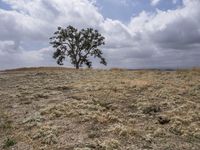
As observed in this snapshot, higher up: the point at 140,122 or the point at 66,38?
the point at 66,38

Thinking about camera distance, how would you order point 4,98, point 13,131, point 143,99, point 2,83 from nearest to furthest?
point 13,131 < point 143,99 < point 4,98 < point 2,83

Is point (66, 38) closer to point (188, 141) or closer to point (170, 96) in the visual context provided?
point (170, 96)

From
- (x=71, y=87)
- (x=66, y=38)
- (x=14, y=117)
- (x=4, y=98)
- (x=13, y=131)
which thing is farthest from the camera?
(x=66, y=38)

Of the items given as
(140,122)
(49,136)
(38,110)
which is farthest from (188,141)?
(38,110)

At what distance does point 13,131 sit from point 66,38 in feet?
147

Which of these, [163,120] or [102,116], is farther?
[102,116]

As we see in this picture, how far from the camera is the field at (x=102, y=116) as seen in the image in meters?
11.1

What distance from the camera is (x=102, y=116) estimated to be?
1377cm

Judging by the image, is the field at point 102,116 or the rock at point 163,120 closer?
the field at point 102,116

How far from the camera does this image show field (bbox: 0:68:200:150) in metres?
11.1

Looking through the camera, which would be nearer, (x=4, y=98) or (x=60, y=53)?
(x=4, y=98)

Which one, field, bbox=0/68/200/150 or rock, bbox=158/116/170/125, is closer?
field, bbox=0/68/200/150

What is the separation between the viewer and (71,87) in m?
21.6

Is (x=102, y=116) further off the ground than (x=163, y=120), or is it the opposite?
(x=102, y=116)
